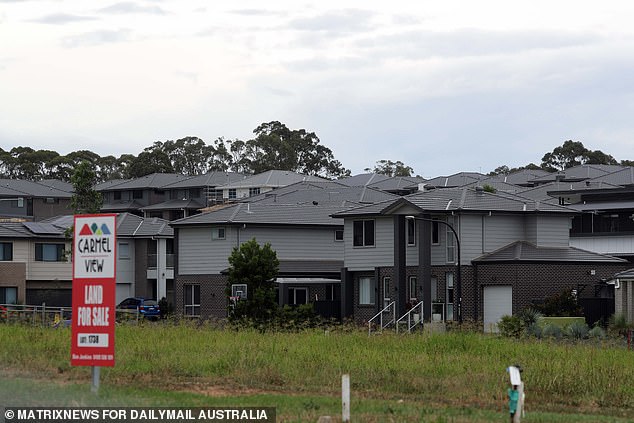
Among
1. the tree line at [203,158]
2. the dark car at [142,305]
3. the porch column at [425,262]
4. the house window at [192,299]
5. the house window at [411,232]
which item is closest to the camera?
the porch column at [425,262]

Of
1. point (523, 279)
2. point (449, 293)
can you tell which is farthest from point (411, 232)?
point (523, 279)

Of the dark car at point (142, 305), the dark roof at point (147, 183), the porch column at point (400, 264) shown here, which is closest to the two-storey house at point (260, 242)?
the dark car at point (142, 305)

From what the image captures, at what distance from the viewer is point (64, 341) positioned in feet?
105

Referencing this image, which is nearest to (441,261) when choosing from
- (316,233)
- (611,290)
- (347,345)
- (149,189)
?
(611,290)

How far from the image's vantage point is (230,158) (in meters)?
159

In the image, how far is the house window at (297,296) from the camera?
66.6 m

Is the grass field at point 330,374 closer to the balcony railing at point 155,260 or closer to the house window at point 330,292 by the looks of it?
the house window at point 330,292

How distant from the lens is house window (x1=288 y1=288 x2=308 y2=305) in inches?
2621

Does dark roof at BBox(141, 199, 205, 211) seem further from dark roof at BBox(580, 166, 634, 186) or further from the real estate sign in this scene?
the real estate sign

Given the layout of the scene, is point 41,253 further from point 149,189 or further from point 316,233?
point 149,189

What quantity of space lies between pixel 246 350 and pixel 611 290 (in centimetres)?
3308

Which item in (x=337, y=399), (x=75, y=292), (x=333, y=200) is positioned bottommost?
(x=337, y=399)

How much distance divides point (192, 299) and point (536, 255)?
Result: 74.8ft

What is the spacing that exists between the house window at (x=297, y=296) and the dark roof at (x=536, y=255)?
1254cm
